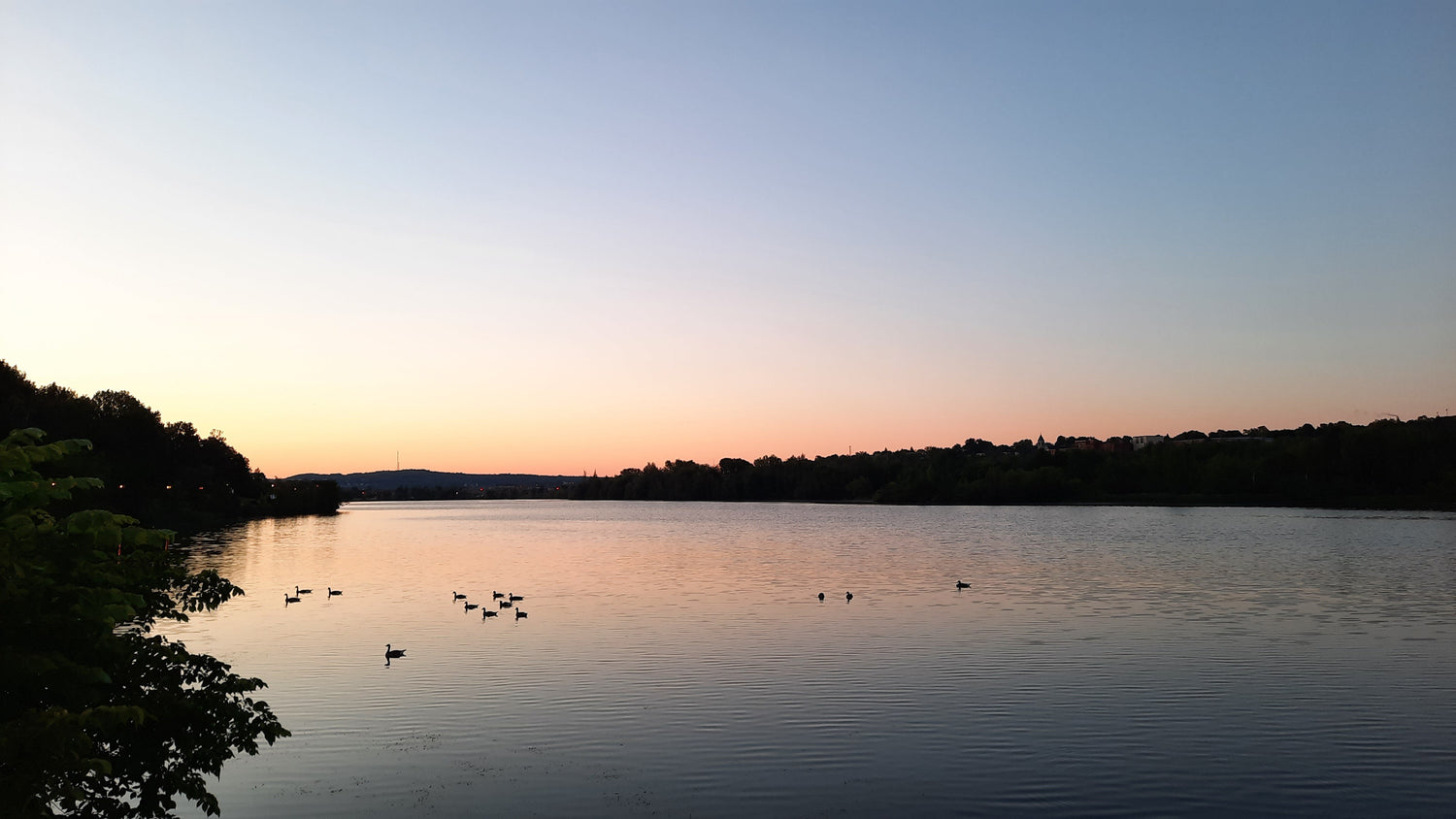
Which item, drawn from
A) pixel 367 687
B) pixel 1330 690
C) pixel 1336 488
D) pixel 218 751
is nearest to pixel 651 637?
pixel 367 687

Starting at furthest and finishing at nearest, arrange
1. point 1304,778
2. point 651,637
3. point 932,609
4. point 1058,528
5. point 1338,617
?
point 1058,528
point 932,609
point 1338,617
point 651,637
point 1304,778

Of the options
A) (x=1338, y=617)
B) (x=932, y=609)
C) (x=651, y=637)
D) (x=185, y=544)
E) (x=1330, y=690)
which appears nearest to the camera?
(x=1330, y=690)

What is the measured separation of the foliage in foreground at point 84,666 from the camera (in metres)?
8.35

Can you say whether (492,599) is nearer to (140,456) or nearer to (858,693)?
(858,693)

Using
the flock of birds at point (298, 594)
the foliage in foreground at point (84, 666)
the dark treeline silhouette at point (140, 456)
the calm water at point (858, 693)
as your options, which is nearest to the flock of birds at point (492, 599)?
the flock of birds at point (298, 594)

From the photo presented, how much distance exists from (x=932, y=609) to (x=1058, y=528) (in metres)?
71.2

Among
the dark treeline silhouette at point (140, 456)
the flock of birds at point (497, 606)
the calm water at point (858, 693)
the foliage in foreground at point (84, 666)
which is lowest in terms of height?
the calm water at point (858, 693)

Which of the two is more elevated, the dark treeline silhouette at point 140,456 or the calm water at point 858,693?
the dark treeline silhouette at point 140,456

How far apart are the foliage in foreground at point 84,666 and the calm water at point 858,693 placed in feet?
17.0

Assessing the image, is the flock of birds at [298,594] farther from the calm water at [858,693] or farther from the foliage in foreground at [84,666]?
the foliage in foreground at [84,666]

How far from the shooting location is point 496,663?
3058 cm

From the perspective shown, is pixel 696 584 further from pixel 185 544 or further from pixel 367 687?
pixel 185 544

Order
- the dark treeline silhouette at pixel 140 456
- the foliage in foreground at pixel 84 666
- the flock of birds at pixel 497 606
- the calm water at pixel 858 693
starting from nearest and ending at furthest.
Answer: the foliage in foreground at pixel 84 666 → the calm water at pixel 858 693 → the flock of birds at pixel 497 606 → the dark treeline silhouette at pixel 140 456

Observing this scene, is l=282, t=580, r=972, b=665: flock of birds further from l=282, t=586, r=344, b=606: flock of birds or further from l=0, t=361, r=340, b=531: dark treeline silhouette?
l=0, t=361, r=340, b=531: dark treeline silhouette
